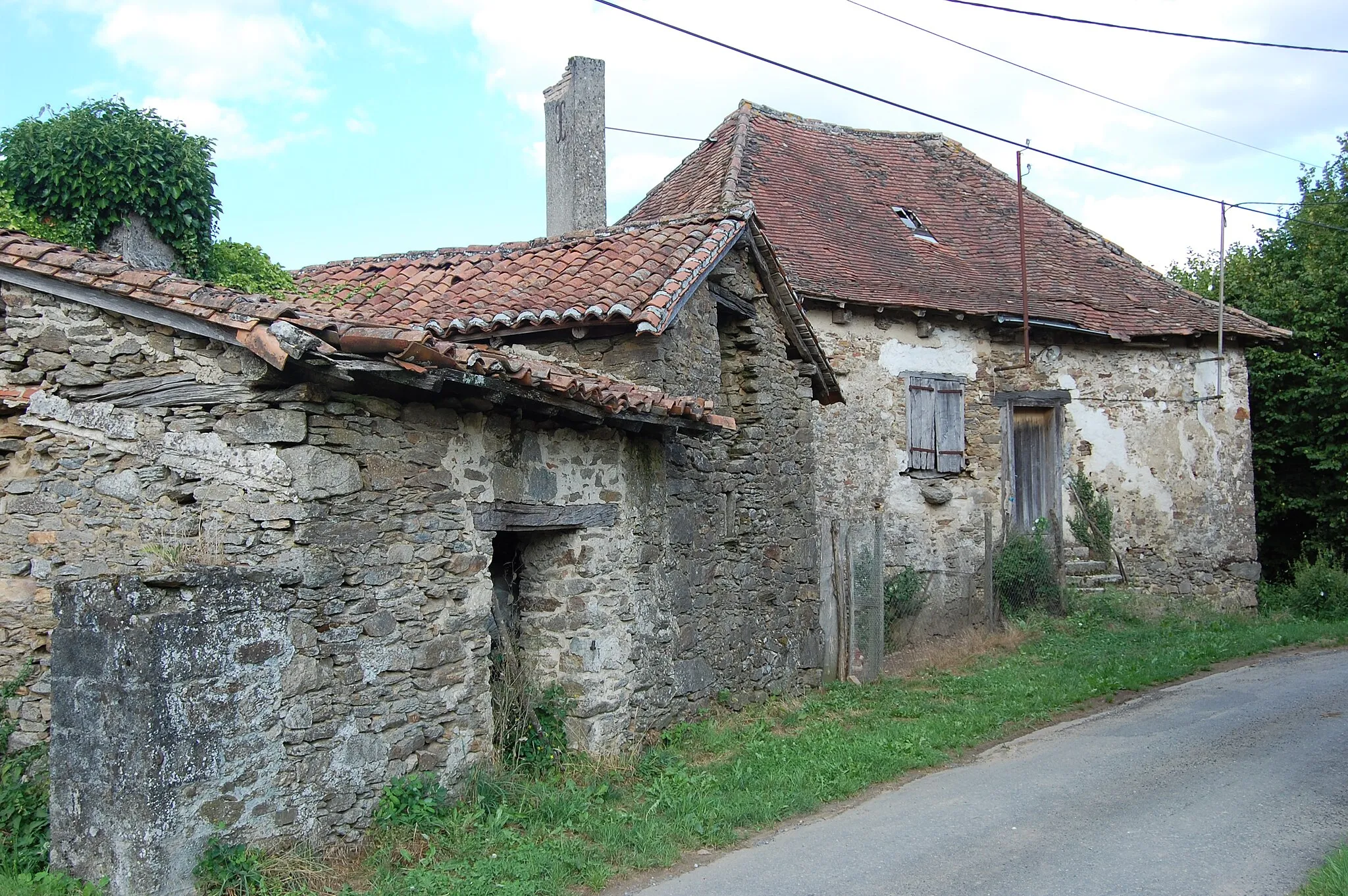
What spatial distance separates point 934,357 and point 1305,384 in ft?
23.9

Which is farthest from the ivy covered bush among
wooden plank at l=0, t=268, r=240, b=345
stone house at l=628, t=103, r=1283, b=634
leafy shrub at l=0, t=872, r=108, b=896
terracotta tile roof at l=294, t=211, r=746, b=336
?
stone house at l=628, t=103, r=1283, b=634

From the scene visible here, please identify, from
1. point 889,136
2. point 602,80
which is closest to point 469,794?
point 602,80

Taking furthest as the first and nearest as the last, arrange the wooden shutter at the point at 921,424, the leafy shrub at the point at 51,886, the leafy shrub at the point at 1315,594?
the leafy shrub at the point at 1315,594 < the wooden shutter at the point at 921,424 < the leafy shrub at the point at 51,886

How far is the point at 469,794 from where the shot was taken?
6.38 metres

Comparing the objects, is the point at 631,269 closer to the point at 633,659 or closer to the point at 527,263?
the point at 527,263

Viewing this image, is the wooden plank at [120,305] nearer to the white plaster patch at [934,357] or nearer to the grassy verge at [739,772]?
the grassy verge at [739,772]

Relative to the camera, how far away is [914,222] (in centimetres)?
1672

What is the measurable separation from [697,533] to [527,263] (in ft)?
9.24

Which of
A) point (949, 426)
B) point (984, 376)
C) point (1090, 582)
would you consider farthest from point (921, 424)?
point (1090, 582)

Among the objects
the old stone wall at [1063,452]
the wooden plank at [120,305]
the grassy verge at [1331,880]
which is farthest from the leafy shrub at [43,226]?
the grassy verge at [1331,880]

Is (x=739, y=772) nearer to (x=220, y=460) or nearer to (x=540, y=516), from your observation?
(x=540, y=516)

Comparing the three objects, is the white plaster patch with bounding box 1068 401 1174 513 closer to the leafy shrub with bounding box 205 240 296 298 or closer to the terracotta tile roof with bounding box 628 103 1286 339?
the terracotta tile roof with bounding box 628 103 1286 339

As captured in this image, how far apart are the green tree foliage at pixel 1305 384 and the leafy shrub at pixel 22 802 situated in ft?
57.1

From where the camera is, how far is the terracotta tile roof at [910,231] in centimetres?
1441
